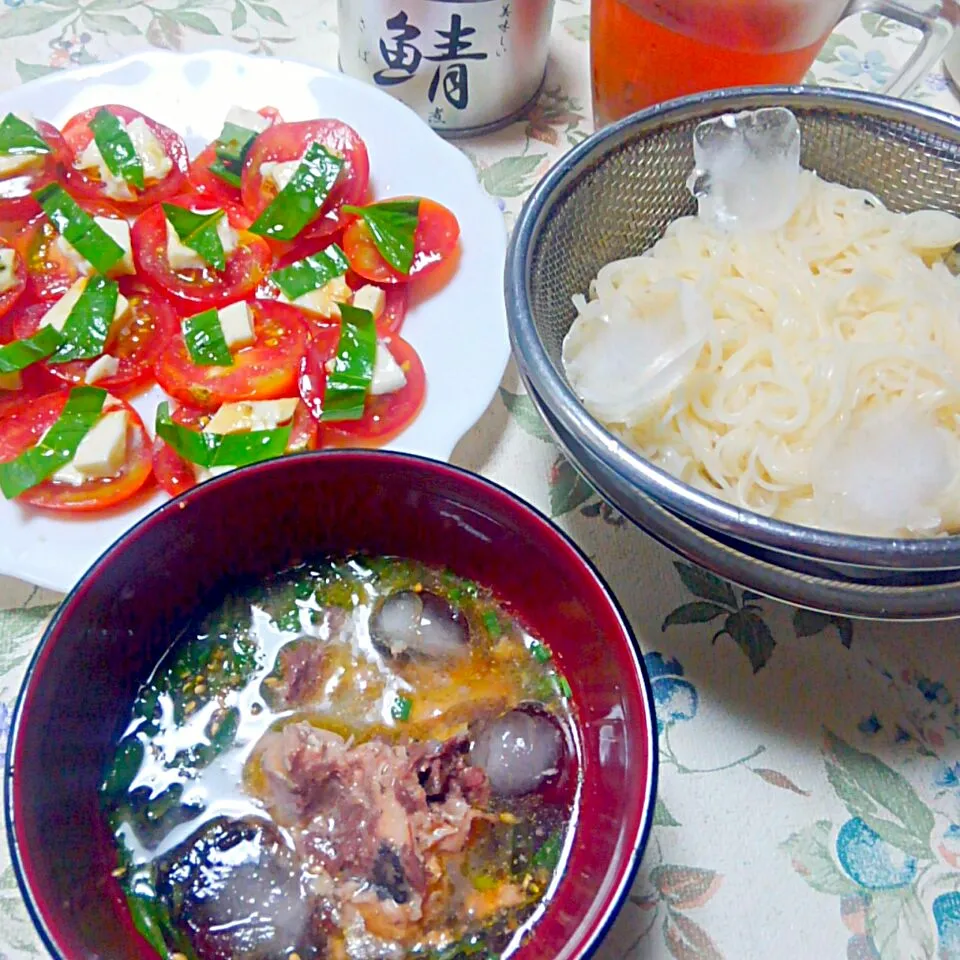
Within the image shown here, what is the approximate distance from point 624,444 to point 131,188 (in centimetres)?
102

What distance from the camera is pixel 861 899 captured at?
1009 millimetres

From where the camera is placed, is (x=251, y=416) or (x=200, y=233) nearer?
(x=251, y=416)

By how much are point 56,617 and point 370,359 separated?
0.62m

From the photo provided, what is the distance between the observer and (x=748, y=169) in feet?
4.17

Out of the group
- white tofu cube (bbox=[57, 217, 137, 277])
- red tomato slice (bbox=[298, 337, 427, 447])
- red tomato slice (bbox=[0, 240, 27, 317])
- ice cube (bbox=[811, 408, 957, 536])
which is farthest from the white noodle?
red tomato slice (bbox=[0, 240, 27, 317])

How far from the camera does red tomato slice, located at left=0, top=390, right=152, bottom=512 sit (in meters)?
1.20

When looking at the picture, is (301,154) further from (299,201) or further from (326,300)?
(326,300)

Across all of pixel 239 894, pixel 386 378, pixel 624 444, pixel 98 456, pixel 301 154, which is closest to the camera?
pixel 239 894

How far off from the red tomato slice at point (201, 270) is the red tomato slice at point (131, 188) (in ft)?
0.20

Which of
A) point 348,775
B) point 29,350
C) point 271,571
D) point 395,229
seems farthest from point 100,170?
point 348,775

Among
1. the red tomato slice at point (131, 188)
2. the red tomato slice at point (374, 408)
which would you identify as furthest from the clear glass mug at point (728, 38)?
the red tomato slice at point (131, 188)

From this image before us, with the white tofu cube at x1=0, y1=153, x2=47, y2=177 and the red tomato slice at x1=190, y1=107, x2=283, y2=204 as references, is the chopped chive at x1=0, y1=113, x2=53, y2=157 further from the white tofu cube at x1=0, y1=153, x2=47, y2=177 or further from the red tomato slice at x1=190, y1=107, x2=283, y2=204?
the red tomato slice at x1=190, y1=107, x2=283, y2=204

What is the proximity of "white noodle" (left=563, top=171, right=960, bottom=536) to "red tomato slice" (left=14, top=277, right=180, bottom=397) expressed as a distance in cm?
65

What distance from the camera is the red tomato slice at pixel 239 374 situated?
4.39ft
